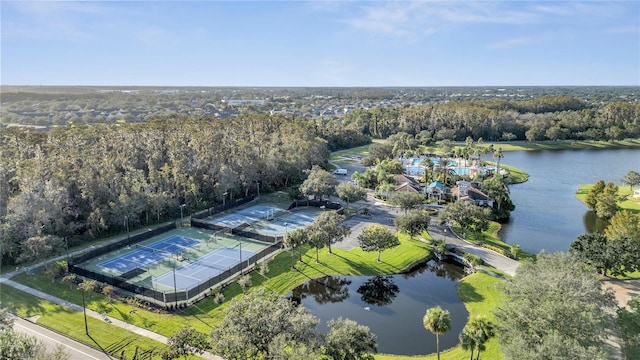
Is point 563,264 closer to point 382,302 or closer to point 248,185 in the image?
point 382,302

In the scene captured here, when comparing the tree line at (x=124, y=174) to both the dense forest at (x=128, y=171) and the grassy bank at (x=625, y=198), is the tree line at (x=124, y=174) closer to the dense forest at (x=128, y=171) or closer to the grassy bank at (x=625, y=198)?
the dense forest at (x=128, y=171)

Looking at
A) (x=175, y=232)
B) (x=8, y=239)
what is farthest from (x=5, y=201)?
(x=175, y=232)

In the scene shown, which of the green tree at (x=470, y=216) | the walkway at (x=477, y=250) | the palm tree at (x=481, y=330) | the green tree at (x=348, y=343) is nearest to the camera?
the green tree at (x=348, y=343)

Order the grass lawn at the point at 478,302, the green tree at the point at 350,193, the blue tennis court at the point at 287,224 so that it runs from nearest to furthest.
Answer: the grass lawn at the point at 478,302 → the blue tennis court at the point at 287,224 → the green tree at the point at 350,193

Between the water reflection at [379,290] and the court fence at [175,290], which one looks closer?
the court fence at [175,290]

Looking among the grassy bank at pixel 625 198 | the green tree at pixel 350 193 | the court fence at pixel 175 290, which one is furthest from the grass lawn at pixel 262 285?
the grassy bank at pixel 625 198

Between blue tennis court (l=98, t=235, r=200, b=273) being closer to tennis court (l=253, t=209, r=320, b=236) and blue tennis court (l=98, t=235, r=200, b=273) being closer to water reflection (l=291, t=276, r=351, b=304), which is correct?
tennis court (l=253, t=209, r=320, b=236)

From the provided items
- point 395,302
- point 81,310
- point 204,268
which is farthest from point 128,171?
point 395,302
